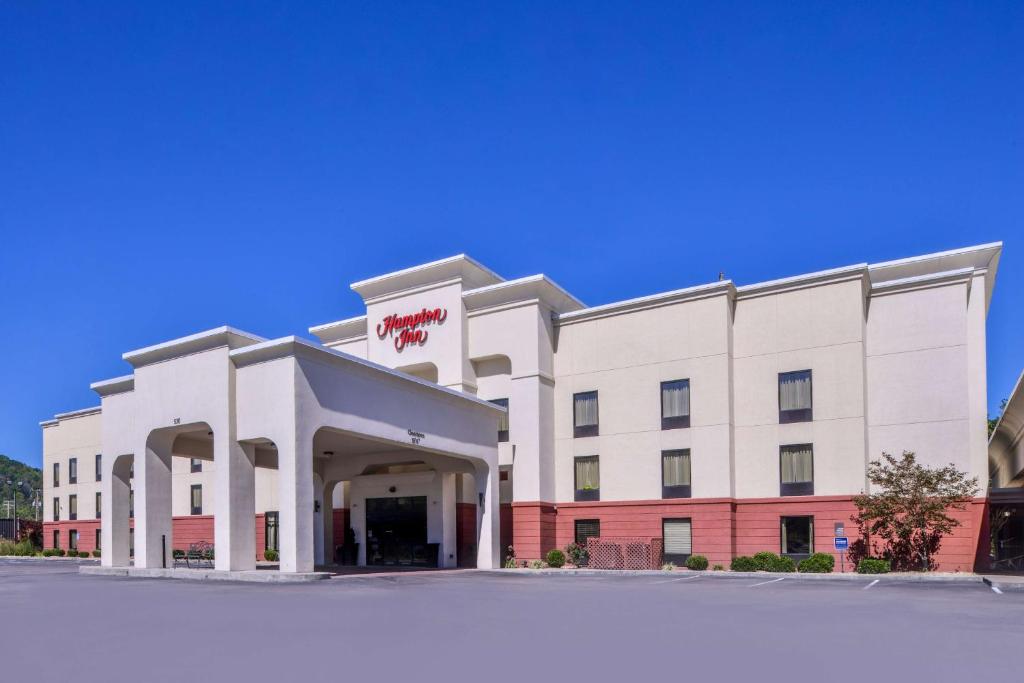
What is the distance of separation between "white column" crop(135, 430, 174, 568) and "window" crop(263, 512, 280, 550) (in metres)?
14.1

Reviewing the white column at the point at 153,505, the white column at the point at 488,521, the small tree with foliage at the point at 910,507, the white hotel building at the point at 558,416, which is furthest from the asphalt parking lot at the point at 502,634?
the white column at the point at 488,521

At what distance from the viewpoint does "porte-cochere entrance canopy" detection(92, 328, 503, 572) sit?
25.9 metres

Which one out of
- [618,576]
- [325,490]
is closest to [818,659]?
[618,576]

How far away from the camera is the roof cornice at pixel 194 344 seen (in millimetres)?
27266

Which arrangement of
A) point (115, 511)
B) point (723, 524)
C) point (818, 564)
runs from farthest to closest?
point (723, 524)
point (115, 511)
point (818, 564)

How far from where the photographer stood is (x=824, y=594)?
69.9 ft

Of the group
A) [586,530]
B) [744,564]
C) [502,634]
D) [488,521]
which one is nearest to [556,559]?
[586,530]

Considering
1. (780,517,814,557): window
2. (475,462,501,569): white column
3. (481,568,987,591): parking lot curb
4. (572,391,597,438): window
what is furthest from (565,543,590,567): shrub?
(780,517,814,557): window

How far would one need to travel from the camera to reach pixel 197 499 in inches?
1951

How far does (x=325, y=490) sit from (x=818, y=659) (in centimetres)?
3013

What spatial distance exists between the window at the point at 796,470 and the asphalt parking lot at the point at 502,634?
32.0 ft

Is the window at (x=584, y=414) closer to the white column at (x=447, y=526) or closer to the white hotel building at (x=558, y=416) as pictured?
the white hotel building at (x=558, y=416)

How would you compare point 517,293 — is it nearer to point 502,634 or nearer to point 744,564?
point 744,564

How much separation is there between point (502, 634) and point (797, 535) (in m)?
22.0
